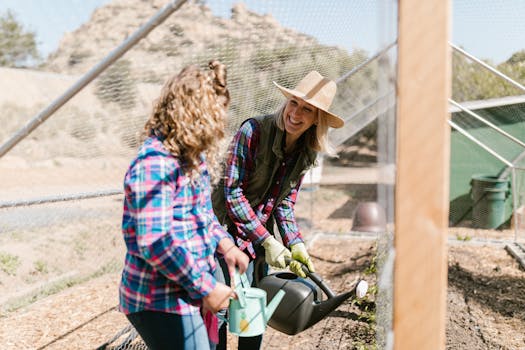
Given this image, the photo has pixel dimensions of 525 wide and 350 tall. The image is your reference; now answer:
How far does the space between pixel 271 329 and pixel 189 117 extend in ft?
8.57

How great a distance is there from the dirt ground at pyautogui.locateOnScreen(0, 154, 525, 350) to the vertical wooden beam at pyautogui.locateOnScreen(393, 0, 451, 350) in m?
1.36

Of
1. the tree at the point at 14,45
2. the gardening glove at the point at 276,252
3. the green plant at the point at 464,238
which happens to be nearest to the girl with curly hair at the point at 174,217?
the gardening glove at the point at 276,252

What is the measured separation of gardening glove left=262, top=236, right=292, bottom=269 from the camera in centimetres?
224

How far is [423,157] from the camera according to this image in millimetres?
1198

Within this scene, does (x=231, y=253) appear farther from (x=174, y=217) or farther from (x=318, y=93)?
(x=318, y=93)

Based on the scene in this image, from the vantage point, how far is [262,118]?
2270mm

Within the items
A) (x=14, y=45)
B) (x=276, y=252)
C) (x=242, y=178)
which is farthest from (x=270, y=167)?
(x=14, y=45)

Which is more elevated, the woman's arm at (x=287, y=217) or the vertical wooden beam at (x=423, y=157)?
the vertical wooden beam at (x=423, y=157)

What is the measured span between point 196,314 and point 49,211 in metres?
5.15

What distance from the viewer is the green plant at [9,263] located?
4713mm

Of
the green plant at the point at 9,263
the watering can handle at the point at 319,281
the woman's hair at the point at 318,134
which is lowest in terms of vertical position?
the green plant at the point at 9,263

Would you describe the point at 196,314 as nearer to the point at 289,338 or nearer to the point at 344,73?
the point at 289,338

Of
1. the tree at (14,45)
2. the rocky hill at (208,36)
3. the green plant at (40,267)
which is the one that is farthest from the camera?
the tree at (14,45)

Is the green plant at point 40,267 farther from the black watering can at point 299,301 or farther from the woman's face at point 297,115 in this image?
the woman's face at point 297,115
